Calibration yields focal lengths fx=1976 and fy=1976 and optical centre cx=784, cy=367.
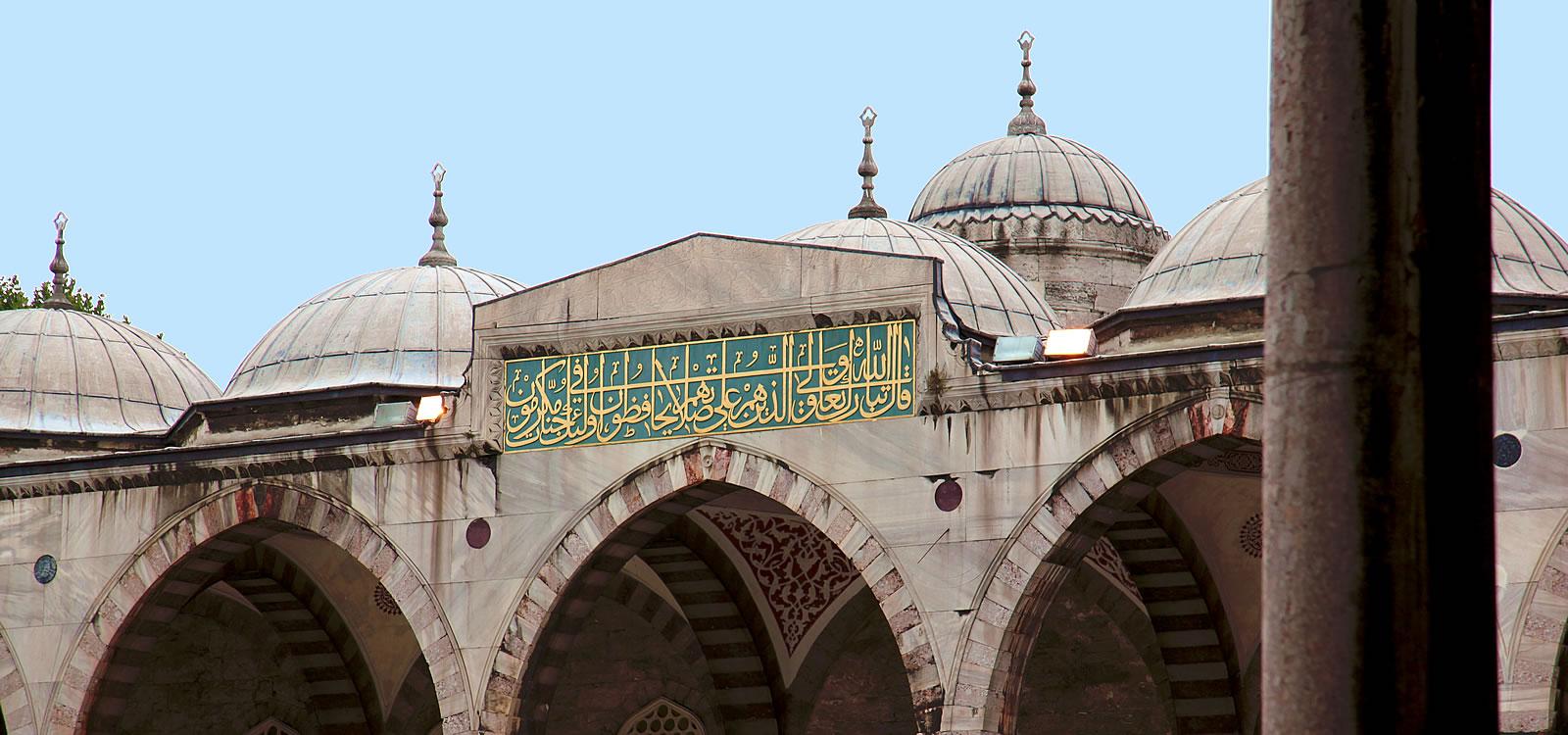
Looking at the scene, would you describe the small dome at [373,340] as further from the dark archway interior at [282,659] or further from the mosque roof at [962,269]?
the mosque roof at [962,269]

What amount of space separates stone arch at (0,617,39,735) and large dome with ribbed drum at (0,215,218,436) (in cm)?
288

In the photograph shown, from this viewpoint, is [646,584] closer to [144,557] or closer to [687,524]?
[687,524]

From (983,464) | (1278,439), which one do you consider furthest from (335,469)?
(1278,439)

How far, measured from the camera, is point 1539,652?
8.45 m

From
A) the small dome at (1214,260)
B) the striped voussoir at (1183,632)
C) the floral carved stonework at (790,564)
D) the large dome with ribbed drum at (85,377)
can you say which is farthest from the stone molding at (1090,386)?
the large dome with ribbed drum at (85,377)

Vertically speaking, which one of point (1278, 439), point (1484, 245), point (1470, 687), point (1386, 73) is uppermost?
point (1386, 73)

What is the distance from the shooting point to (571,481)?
423 inches

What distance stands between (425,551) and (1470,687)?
9114mm

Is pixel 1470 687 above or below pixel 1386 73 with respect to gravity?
below

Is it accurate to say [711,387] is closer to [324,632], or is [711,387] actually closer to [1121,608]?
[1121,608]

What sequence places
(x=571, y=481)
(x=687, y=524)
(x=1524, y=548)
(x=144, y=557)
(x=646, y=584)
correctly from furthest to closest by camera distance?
(x=646, y=584)
(x=687, y=524)
(x=144, y=557)
(x=571, y=481)
(x=1524, y=548)

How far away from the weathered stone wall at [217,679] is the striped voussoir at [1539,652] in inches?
361

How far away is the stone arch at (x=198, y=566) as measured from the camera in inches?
439

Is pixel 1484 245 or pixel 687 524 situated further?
pixel 687 524
